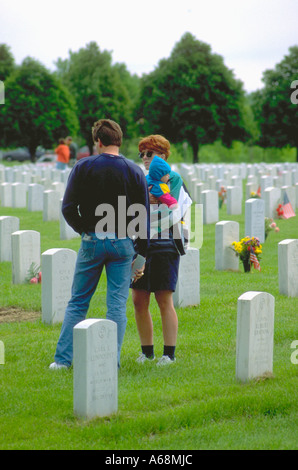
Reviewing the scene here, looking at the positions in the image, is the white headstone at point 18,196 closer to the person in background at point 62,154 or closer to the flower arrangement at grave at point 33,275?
the person in background at point 62,154

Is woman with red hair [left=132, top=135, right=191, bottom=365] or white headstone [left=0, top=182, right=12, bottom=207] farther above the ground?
white headstone [left=0, top=182, right=12, bottom=207]

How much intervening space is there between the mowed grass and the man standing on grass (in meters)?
0.62

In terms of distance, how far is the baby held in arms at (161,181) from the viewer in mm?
6402

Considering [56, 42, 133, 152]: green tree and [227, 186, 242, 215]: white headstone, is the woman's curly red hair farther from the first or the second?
[56, 42, 133, 152]: green tree

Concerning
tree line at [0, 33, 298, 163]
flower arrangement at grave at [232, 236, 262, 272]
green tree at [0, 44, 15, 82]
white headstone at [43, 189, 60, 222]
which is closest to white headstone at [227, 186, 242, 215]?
white headstone at [43, 189, 60, 222]

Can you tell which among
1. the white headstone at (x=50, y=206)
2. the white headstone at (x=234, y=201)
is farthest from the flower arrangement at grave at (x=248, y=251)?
the white headstone at (x=234, y=201)

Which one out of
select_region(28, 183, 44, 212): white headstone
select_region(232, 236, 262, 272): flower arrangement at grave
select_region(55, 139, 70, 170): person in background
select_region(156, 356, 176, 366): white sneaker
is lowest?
select_region(156, 356, 176, 366): white sneaker

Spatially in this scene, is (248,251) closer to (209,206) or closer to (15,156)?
(209,206)

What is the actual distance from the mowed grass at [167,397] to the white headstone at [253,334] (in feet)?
0.40

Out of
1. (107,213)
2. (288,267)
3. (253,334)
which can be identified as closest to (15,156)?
(288,267)

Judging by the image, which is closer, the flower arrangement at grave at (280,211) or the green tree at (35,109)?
the flower arrangement at grave at (280,211)

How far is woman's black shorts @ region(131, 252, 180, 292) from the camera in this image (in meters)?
6.39

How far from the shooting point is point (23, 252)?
10148 mm

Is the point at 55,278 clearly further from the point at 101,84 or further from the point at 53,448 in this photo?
the point at 101,84
